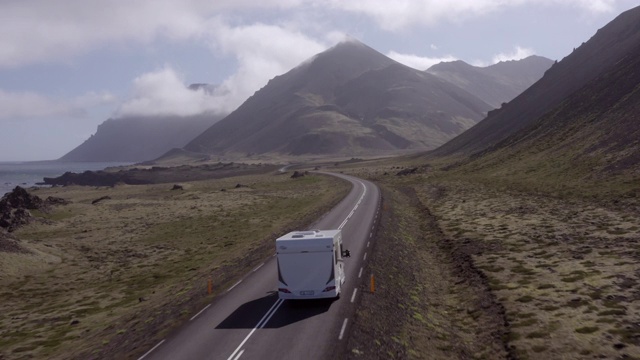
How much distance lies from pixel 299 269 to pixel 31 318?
61.1ft

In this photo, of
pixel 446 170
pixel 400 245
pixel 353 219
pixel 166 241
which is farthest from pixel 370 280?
pixel 446 170

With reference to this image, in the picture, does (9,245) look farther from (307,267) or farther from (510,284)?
(510,284)

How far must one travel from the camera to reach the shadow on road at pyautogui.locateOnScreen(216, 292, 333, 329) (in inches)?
931

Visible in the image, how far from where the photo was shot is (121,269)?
45.5m

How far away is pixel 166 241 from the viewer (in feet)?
190

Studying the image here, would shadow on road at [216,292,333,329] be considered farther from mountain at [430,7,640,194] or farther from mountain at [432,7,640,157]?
mountain at [432,7,640,157]

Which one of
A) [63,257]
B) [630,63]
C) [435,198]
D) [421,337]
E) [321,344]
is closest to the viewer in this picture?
[321,344]

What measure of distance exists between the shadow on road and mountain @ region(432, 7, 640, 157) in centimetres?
11640

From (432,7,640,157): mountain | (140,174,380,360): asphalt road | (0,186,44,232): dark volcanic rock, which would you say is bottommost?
(140,174,380,360): asphalt road

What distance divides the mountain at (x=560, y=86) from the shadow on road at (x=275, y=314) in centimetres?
11640

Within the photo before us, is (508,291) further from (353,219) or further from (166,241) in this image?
(166,241)

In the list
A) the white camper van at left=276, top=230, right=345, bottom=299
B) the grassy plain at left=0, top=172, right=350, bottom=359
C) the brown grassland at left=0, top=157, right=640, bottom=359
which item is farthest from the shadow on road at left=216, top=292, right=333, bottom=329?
the grassy plain at left=0, top=172, right=350, bottom=359

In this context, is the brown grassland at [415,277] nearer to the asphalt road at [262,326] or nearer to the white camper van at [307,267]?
the asphalt road at [262,326]

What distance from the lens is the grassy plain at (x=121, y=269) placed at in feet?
86.8
